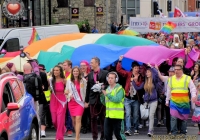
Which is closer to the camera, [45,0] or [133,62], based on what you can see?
[133,62]

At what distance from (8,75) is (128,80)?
4.57m

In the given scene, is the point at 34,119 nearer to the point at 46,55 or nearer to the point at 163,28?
the point at 46,55

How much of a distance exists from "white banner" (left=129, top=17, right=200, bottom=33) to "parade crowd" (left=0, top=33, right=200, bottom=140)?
15.4 metres

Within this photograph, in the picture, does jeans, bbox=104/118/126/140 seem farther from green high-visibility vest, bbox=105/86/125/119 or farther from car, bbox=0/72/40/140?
car, bbox=0/72/40/140

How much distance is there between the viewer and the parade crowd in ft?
43.5

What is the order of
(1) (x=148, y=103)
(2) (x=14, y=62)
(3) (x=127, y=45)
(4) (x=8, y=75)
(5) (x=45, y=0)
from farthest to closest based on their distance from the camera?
1. (5) (x=45, y=0)
2. (3) (x=127, y=45)
3. (2) (x=14, y=62)
4. (1) (x=148, y=103)
5. (4) (x=8, y=75)

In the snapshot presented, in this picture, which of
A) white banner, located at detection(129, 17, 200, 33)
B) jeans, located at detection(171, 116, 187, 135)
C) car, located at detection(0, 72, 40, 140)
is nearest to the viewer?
car, located at detection(0, 72, 40, 140)

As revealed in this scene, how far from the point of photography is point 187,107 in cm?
1482

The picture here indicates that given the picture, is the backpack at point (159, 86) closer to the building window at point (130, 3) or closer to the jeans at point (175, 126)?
the jeans at point (175, 126)

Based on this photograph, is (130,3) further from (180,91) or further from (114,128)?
(114,128)

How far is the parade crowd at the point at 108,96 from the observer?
1326 centimetres

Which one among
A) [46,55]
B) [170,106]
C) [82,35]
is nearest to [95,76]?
[170,106]

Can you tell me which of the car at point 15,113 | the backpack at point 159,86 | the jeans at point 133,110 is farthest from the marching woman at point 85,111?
the car at point 15,113

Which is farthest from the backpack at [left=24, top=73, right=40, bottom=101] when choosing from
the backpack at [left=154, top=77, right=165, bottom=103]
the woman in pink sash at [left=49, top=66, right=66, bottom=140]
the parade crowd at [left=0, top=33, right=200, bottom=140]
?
the backpack at [left=154, top=77, right=165, bottom=103]
